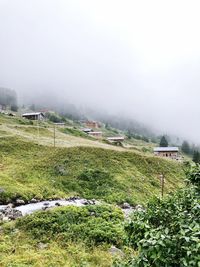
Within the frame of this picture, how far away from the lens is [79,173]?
45.6 m

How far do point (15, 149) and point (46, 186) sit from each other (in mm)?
17541

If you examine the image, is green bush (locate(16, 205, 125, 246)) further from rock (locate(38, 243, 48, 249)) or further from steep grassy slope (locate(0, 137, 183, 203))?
steep grassy slope (locate(0, 137, 183, 203))

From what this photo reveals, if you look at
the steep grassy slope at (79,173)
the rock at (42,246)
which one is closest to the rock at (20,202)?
the steep grassy slope at (79,173)

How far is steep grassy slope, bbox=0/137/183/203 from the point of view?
40.6 meters

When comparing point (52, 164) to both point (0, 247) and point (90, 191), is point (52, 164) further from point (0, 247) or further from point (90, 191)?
point (0, 247)

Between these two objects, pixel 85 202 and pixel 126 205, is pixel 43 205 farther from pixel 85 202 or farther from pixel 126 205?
pixel 126 205

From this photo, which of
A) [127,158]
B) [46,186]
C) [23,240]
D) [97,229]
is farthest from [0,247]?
[127,158]

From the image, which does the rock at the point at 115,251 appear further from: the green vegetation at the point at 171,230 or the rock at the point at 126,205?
the rock at the point at 126,205

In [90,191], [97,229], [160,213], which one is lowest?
[90,191]

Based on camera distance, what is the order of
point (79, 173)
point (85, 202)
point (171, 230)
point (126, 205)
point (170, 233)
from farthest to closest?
point (79, 173), point (126, 205), point (85, 202), point (171, 230), point (170, 233)

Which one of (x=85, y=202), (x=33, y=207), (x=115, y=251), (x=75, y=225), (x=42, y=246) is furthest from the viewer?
(x=85, y=202)

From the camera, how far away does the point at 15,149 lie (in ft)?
186

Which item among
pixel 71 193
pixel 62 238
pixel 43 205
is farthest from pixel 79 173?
pixel 62 238

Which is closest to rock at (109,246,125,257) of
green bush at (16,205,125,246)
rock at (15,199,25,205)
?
green bush at (16,205,125,246)
